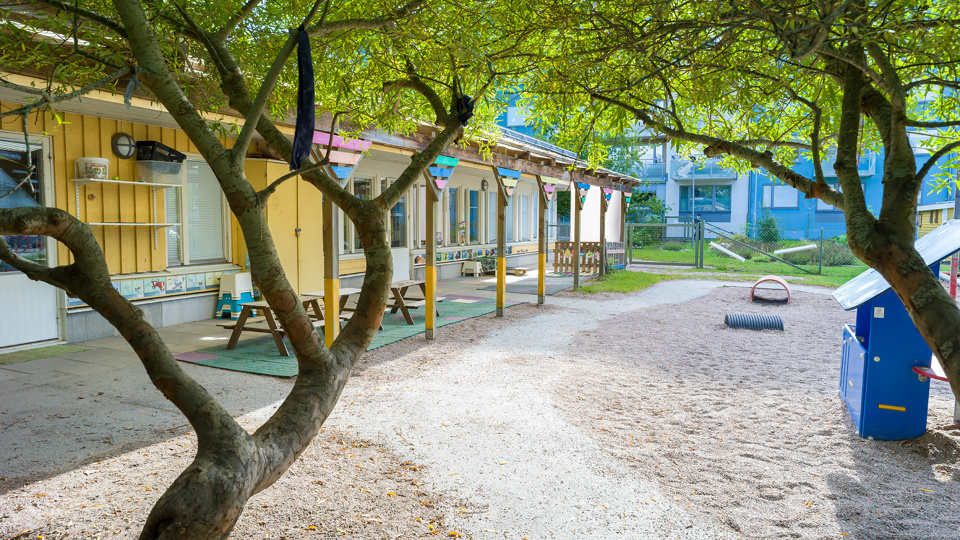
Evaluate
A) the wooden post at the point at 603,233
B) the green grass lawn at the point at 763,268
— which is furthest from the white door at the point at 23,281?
the green grass lawn at the point at 763,268

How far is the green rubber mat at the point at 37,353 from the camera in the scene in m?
7.01

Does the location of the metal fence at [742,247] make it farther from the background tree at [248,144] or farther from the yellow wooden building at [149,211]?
the background tree at [248,144]

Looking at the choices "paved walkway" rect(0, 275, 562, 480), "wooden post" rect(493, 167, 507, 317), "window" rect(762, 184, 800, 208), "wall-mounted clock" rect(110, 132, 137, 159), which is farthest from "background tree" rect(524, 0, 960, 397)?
"window" rect(762, 184, 800, 208)

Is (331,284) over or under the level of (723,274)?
over

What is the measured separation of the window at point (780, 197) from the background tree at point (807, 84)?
28411 mm

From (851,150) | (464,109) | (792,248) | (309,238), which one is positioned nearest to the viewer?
(851,150)

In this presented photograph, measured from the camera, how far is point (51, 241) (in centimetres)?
780

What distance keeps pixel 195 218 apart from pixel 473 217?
10190 millimetres

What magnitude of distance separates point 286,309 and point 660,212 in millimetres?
31773

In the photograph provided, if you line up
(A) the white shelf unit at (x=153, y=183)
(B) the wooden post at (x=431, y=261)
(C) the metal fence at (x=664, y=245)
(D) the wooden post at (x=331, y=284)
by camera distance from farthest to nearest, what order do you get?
(C) the metal fence at (x=664, y=245) → (B) the wooden post at (x=431, y=261) → (A) the white shelf unit at (x=153, y=183) → (D) the wooden post at (x=331, y=284)

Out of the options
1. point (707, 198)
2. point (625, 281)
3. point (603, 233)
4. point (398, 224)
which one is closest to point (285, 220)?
point (398, 224)

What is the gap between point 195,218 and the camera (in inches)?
380

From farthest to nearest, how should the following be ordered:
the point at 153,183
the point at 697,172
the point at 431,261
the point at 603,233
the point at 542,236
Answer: the point at 697,172 → the point at 603,233 → the point at 542,236 → the point at 431,261 → the point at 153,183

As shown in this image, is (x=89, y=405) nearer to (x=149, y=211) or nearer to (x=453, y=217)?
(x=149, y=211)
